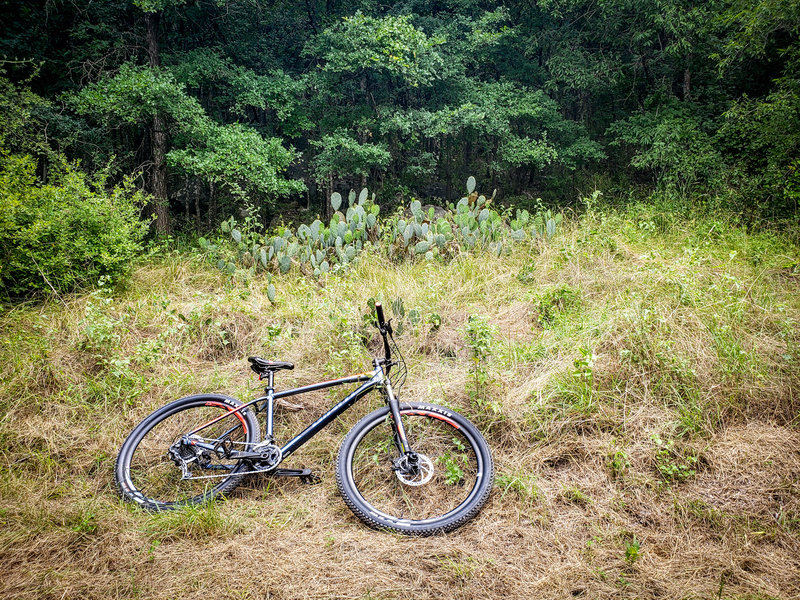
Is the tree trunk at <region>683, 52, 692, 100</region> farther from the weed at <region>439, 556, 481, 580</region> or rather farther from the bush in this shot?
the weed at <region>439, 556, 481, 580</region>

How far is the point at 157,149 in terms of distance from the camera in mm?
8250

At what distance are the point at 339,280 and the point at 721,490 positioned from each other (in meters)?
3.24

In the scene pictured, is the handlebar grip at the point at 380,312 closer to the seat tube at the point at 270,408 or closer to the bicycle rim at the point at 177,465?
the seat tube at the point at 270,408

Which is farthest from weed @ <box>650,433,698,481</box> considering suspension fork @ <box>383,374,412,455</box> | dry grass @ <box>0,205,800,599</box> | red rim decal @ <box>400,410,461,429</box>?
suspension fork @ <box>383,374,412,455</box>

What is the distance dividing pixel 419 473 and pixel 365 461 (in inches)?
13.7

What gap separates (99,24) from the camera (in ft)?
26.8

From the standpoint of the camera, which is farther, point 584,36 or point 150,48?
point 584,36

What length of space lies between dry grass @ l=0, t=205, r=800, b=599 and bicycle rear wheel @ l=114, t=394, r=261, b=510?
144 millimetres

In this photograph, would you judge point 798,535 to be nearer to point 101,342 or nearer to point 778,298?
point 778,298

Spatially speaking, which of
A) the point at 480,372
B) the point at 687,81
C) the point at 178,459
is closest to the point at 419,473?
the point at 480,372

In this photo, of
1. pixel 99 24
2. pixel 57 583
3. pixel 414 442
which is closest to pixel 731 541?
pixel 414 442

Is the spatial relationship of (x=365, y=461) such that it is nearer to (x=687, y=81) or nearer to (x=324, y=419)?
(x=324, y=419)

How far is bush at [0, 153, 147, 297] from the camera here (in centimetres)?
423

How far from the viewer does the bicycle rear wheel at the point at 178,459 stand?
8.79ft
